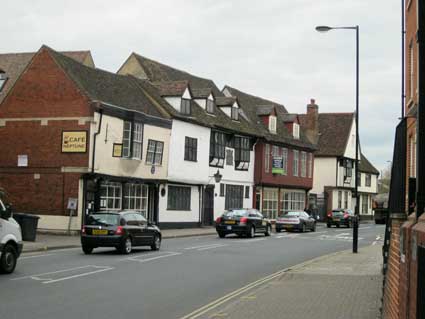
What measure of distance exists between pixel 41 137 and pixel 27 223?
8.48 meters

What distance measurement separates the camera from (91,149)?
30594 millimetres

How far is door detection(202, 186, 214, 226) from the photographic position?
42.7 meters

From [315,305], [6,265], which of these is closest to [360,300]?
[315,305]

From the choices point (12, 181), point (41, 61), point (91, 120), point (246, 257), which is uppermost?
point (41, 61)

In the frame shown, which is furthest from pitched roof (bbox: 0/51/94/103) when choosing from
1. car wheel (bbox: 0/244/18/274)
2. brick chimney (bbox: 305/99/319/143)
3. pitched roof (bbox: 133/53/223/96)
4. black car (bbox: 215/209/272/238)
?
car wheel (bbox: 0/244/18/274)

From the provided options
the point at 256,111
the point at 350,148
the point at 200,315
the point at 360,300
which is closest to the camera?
the point at 200,315

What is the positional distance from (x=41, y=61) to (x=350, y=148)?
44.8 meters

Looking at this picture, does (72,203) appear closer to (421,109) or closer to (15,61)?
(421,109)

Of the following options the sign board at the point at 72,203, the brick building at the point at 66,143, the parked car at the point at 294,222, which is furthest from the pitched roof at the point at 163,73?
the sign board at the point at 72,203

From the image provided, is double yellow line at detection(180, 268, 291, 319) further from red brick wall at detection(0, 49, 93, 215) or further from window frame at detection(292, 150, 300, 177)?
window frame at detection(292, 150, 300, 177)

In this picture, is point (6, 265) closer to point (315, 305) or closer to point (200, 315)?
point (200, 315)

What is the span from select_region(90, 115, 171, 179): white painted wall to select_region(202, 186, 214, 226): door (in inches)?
258

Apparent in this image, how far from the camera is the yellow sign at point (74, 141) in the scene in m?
30.6

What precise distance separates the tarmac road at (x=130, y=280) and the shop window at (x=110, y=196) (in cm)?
865
